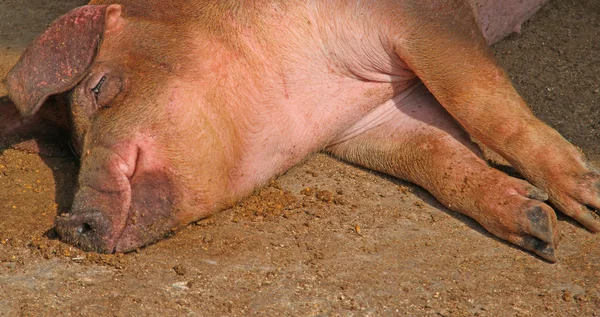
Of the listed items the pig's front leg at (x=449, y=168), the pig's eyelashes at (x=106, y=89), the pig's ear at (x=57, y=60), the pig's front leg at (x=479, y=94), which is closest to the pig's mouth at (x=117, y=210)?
the pig's eyelashes at (x=106, y=89)

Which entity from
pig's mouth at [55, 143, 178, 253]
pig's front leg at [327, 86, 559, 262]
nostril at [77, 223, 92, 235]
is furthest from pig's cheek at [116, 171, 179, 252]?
pig's front leg at [327, 86, 559, 262]

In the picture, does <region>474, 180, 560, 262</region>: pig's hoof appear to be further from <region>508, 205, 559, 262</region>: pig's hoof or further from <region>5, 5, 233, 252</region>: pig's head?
<region>5, 5, 233, 252</region>: pig's head

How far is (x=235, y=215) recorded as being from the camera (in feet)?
12.8

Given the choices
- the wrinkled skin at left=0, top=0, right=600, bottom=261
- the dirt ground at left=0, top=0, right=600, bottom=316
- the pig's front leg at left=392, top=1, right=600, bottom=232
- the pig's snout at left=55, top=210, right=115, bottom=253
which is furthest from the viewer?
the pig's front leg at left=392, top=1, right=600, bottom=232

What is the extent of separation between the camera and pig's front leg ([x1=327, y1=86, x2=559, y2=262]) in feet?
11.9

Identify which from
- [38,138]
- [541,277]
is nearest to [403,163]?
[541,277]

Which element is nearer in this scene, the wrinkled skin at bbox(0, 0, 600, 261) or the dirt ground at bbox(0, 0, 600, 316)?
the dirt ground at bbox(0, 0, 600, 316)

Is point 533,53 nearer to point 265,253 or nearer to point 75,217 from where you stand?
point 265,253

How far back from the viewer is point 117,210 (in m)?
3.49

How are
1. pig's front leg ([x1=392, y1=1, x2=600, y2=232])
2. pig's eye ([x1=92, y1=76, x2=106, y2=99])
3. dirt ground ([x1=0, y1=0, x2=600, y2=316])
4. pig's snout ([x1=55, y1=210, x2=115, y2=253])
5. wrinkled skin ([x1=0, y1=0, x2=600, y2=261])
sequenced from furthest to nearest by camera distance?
1. pig's front leg ([x1=392, y1=1, x2=600, y2=232])
2. pig's eye ([x1=92, y1=76, x2=106, y2=99])
3. wrinkled skin ([x1=0, y1=0, x2=600, y2=261])
4. pig's snout ([x1=55, y1=210, x2=115, y2=253])
5. dirt ground ([x1=0, y1=0, x2=600, y2=316])

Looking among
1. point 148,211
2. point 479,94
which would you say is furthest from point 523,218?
point 148,211

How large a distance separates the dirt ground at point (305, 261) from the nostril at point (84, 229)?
0.32ft

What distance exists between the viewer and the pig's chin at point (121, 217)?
3.49 metres

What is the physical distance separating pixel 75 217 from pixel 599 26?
3.83 m
